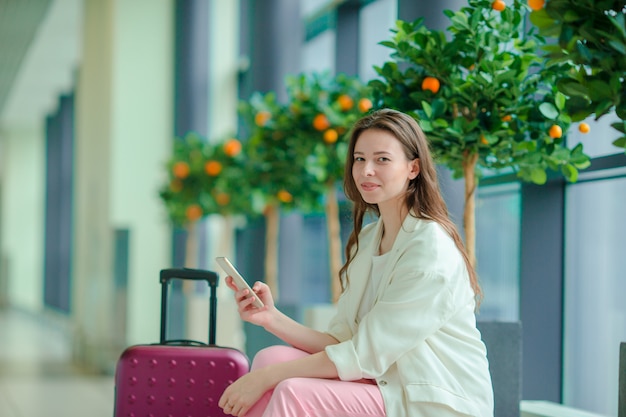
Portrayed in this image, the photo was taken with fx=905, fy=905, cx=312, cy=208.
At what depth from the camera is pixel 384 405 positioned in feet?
6.63

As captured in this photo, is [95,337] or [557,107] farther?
[95,337]

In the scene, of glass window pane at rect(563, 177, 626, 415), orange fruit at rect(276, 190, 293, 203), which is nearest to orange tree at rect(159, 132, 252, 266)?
orange fruit at rect(276, 190, 293, 203)

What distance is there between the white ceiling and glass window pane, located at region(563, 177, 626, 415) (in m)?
7.11

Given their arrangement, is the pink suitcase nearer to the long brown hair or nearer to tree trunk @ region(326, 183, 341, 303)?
the long brown hair

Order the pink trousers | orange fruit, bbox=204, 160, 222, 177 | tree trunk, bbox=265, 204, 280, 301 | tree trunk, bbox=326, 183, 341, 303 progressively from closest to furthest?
the pink trousers < tree trunk, bbox=326, 183, 341, 303 < tree trunk, bbox=265, 204, 280, 301 < orange fruit, bbox=204, 160, 222, 177

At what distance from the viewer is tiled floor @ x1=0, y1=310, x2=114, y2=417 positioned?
5203 mm

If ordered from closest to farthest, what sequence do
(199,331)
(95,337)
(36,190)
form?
1. (199,331)
2. (95,337)
3. (36,190)

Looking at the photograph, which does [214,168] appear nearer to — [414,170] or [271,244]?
[271,244]

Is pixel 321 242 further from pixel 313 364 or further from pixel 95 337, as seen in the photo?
pixel 313 364

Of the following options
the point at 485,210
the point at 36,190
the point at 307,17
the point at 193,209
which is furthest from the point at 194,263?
the point at 36,190

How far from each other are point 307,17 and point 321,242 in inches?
63.3

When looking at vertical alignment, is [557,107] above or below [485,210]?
above

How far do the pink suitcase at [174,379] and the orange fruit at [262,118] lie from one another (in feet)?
6.97

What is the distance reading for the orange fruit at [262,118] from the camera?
14.7ft
